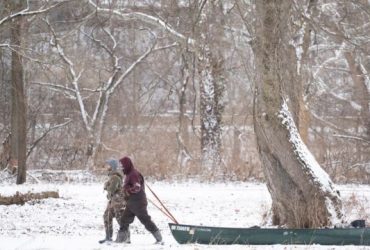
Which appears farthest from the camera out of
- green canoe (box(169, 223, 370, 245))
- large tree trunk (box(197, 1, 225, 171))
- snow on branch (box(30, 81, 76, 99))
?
snow on branch (box(30, 81, 76, 99))

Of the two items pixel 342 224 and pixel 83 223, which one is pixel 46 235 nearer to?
pixel 83 223

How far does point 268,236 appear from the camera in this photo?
12188 millimetres

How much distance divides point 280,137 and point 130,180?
10.5ft

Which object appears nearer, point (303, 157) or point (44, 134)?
point (303, 157)

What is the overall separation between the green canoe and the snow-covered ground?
1.09 ft

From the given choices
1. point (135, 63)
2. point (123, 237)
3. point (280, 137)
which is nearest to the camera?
point (123, 237)

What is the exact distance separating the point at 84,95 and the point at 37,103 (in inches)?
104

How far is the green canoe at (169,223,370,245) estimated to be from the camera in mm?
11969

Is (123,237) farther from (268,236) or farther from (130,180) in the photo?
(268,236)

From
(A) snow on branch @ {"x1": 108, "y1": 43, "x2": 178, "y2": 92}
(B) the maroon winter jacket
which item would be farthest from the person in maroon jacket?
(A) snow on branch @ {"x1": 108, "y1": 43, "x2": 178, "y2": 92}

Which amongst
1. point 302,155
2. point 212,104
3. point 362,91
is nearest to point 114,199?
point 302,155

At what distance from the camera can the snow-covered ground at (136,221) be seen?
12.7 metres

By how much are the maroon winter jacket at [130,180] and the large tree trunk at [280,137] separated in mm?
2932

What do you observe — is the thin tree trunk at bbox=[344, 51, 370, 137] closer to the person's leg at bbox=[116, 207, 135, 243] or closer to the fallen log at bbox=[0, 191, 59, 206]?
the fallen log at bbox=[0, 191, 59, 206]
